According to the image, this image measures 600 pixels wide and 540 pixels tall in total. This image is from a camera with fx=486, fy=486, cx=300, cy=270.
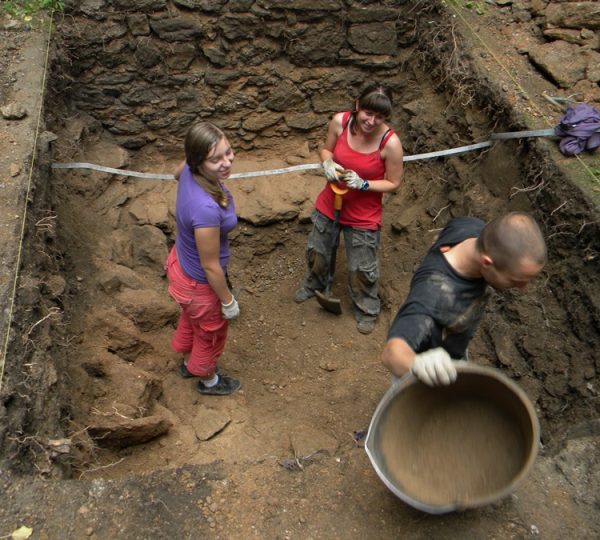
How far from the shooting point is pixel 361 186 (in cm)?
328

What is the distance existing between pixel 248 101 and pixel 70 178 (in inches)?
77.8

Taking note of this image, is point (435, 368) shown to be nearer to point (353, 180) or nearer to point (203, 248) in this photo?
point (203, 248)

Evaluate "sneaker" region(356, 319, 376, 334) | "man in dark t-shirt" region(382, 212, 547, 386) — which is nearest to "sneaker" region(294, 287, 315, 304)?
"sneaker" region(356, 319, 376, 334)

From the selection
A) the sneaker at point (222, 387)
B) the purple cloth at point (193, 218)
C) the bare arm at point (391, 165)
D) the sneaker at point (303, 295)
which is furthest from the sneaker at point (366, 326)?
the purple cloth at point (193, 218)

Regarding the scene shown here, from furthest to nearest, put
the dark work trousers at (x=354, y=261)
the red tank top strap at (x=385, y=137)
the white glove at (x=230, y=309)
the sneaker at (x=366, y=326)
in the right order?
the sneaker at (x=366, y=326), the dark work trousers at (x=354, y=261), the red tank top strap at (x=385, y=137), the white glove at (x=230, y=309)

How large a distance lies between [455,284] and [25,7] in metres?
4.76

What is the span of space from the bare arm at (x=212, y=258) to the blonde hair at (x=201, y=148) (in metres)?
0.17

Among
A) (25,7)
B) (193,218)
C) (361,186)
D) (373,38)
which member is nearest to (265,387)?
(361,186)

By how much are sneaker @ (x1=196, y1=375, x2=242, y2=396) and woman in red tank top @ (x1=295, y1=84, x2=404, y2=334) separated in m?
1.17

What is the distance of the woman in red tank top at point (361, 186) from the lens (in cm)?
310

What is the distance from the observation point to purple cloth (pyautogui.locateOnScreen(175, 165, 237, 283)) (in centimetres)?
236

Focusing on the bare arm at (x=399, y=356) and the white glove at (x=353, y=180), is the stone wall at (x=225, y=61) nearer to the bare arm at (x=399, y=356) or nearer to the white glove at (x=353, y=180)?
the white glove at (x=353, y=180)

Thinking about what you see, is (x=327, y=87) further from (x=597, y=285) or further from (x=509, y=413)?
Answer: (x=509, y=413)

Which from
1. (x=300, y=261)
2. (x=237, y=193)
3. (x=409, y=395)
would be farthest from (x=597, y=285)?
(x=237, y=193)
